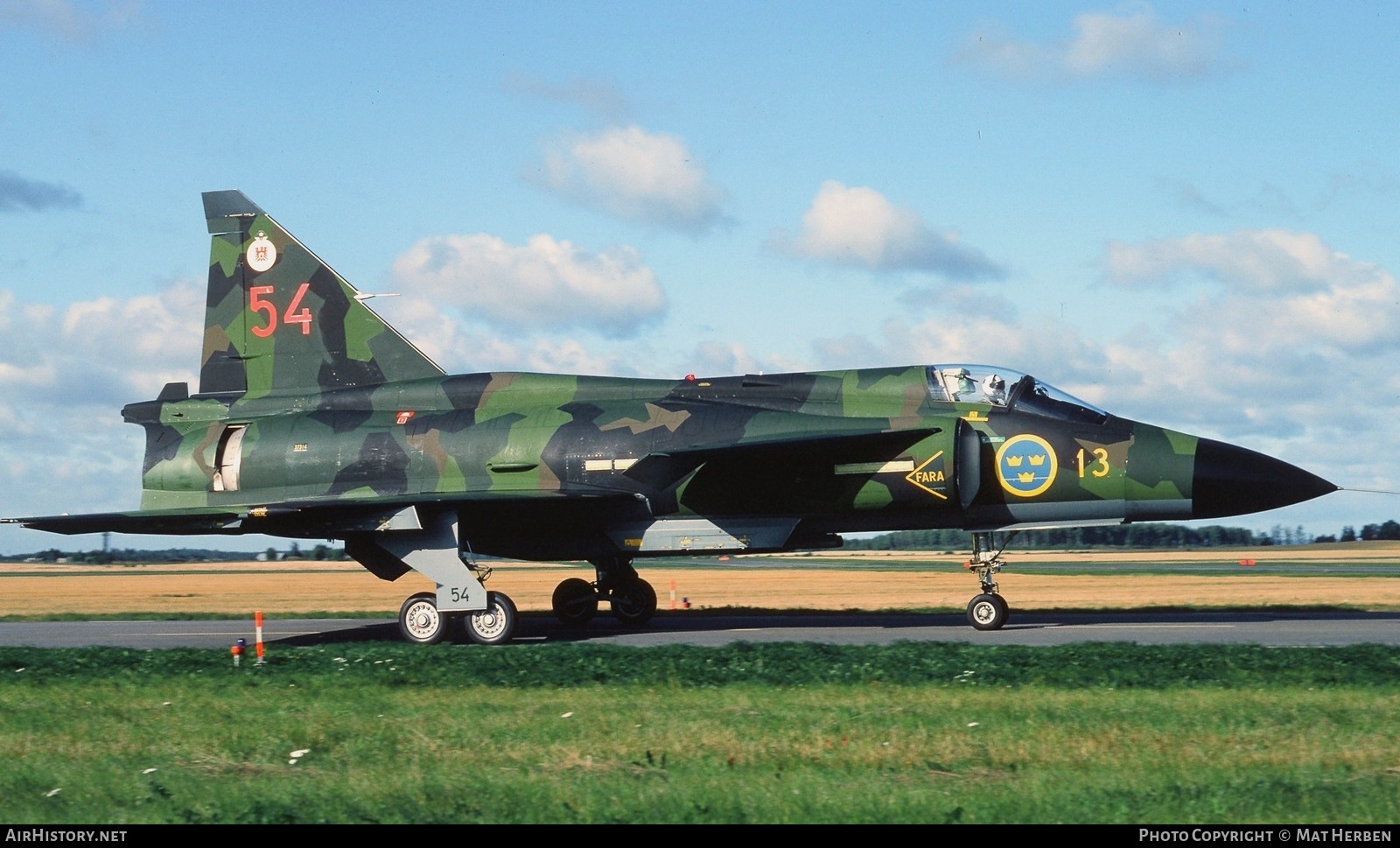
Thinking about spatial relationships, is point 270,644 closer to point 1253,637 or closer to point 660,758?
point 660,758

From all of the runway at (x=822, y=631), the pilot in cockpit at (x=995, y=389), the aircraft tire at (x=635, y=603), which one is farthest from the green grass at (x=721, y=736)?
the aircraft tire at (x=635, y=603)

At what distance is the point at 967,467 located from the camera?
17938 mm

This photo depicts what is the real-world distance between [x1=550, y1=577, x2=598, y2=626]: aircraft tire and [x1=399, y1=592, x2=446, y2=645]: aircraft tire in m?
3.50

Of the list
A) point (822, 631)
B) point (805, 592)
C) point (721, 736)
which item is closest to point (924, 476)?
point (822, 631)

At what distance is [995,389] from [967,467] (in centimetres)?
134

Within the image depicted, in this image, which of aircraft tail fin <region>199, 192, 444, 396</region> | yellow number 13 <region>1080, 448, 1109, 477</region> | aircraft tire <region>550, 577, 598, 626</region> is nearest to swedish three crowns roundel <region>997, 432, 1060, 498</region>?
yellow number 13 <region>1080, 448, 1109, 477</region>

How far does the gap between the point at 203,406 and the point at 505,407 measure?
4841mm

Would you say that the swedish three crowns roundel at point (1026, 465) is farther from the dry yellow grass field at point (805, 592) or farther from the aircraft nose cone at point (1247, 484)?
the dry yellow grass field at point (805, 592)

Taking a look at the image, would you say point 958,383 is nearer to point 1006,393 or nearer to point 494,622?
point 1006,393

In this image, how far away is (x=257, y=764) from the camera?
9.22 meters

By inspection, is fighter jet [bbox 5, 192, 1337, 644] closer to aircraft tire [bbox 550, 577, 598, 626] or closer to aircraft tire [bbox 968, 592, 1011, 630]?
aircraft tire [bbox 968, 592, 1011, 630]

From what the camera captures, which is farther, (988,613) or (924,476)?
(988,613)

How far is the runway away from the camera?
672 inches
